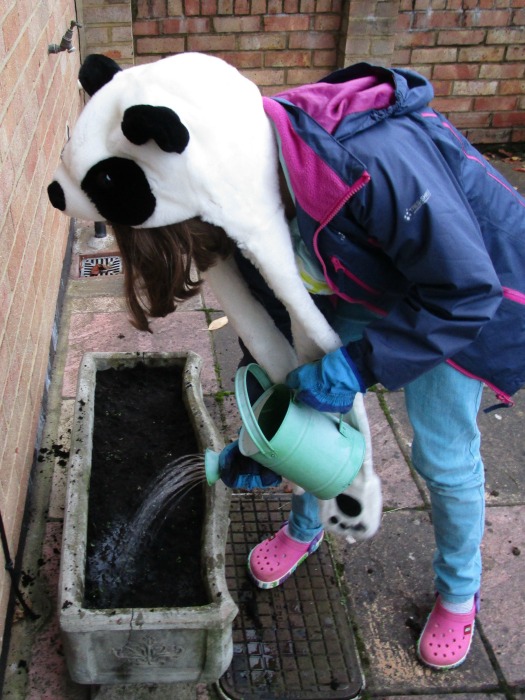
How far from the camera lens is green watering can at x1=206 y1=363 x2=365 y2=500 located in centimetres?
195

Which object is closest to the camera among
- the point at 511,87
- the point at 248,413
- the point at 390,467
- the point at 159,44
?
the point at 248,413

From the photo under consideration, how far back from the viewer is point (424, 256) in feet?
5.32

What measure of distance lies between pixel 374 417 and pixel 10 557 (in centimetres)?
171

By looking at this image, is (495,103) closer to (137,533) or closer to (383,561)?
(383,561)

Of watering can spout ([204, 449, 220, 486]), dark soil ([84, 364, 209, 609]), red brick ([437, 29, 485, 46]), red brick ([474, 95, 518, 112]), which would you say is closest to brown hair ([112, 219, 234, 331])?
watering can spout ([204, 449, 220, 486])

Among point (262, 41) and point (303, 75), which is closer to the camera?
point (262, 41)

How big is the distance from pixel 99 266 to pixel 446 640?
2962 mm

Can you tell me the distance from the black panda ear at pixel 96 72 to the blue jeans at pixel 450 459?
0.81 m

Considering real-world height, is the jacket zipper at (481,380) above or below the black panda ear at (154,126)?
below

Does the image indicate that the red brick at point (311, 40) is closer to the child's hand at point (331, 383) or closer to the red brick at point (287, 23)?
the red brick at point (287, 23)

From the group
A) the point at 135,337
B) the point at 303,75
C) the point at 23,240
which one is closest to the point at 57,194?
the point at 23,240

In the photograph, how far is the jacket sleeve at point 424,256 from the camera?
5.25ft

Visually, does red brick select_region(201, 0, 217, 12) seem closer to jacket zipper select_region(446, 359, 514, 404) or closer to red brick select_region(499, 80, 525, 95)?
red brick select_region(499, 80, 525, 95)

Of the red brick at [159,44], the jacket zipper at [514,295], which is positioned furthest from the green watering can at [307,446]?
the red brick at [159,44]
